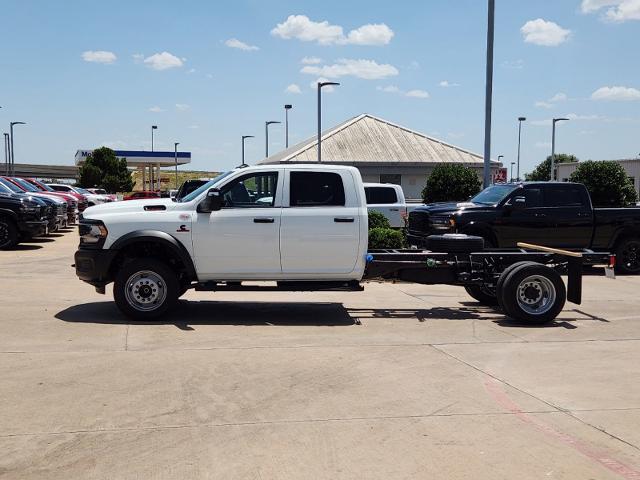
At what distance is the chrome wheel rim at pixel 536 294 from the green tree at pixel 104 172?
60003mm

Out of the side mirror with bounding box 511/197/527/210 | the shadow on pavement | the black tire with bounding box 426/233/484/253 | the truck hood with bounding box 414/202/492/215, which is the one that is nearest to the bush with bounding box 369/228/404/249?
the truck hood with bounding box 414/202/492/215

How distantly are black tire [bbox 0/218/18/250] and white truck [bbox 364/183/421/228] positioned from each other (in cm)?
920

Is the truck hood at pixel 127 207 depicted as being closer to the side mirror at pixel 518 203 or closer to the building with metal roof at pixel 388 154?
the side mirror at pixel 518 203

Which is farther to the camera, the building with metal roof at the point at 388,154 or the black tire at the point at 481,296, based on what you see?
the building with metal roof at the point at 388,154

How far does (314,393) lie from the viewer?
20.7ft

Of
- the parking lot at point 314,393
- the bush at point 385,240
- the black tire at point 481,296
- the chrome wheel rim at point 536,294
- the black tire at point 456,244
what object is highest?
the black tire at point 456,244

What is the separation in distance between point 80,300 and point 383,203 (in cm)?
1057

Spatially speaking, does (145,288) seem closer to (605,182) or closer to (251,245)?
(251,245)

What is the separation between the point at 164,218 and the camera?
9.40 meters

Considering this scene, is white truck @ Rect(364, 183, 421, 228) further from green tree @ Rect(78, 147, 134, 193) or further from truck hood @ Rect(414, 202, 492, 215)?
green tree @ Rect(78, 147, 134, 193)

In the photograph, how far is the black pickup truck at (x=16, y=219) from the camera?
18172 millimetres

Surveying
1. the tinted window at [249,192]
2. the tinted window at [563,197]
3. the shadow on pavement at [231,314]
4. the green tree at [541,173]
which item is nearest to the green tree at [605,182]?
the tinted window at [563,197]

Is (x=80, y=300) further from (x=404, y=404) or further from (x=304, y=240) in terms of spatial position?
(x=404, y=404)

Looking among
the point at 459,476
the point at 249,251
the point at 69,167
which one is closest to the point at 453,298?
the point at 249,251
